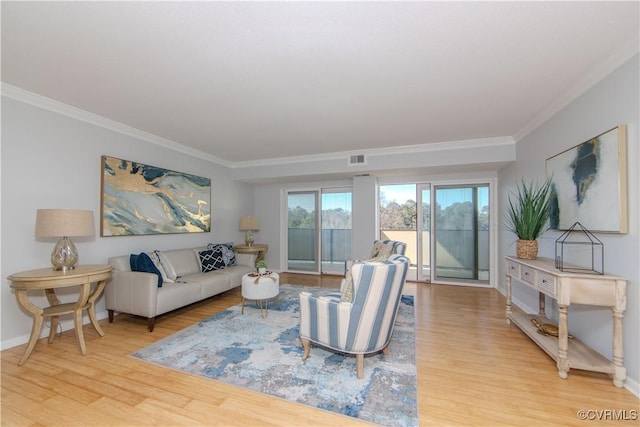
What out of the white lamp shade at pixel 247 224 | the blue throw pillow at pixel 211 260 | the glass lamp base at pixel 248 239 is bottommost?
the blue throw pillow at pixel 211 260

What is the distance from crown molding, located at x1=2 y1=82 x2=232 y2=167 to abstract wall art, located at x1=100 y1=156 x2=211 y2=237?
42 cm

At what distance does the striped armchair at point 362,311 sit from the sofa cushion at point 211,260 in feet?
8.78

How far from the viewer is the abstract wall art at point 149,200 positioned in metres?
3.43

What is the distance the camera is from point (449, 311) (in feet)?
12.0

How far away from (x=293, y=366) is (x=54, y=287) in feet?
7.39

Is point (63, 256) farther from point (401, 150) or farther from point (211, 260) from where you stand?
Answer: point (401, 150)

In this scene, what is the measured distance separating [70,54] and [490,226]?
20.3 ft

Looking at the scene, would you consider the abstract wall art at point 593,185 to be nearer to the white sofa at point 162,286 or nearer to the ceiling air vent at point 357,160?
the ceiling air vent at point 357,160

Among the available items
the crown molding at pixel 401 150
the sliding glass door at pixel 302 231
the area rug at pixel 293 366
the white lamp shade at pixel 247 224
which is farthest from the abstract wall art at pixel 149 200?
the sliding glass door at pixel 302 231

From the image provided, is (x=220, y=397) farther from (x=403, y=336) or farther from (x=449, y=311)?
(x=449, y=311)

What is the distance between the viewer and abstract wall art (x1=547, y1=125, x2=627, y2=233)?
6.59 feet

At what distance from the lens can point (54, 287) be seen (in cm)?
232

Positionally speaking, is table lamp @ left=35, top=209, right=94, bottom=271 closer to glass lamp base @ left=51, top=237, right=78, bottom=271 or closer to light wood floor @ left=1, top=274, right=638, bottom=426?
glass lamp base @ left=51, top=237, right=78, bottom=271

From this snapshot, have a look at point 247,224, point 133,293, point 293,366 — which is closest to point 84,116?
point 133,293
